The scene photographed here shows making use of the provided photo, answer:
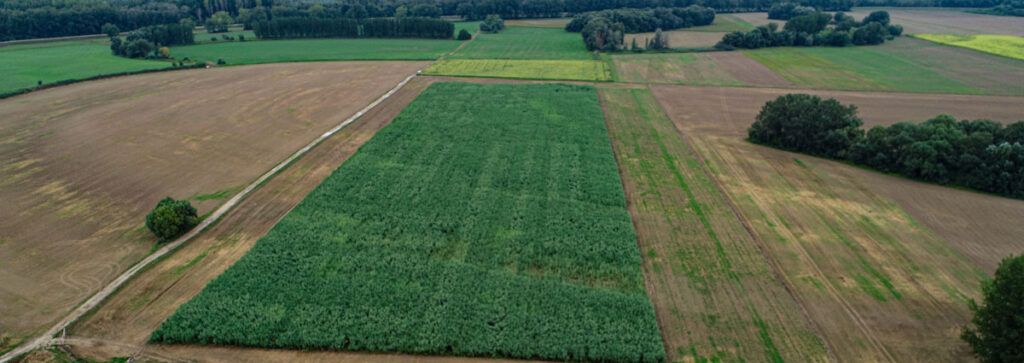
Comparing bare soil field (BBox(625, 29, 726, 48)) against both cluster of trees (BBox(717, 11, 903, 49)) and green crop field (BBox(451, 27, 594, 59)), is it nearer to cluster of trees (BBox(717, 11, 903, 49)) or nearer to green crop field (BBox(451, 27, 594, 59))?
cluster of trees (BBox(717, 11, 903, 49))

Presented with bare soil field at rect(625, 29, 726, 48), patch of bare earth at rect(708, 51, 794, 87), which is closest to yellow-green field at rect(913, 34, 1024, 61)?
bare soil field at rect(625, 29, 726, 48)

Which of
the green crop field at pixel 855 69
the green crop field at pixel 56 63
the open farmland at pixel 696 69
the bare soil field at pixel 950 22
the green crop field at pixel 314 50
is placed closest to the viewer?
the green crop field at pixel 855 69

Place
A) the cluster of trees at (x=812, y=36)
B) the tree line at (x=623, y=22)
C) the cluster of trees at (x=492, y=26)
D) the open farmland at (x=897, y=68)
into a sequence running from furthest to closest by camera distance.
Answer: the cluster of trees at (x=492, y=26)
the tree line at (x=623, y=22)
the cluster of trees at (x=812, y=36)
the open farmland at (x=897, y=68)

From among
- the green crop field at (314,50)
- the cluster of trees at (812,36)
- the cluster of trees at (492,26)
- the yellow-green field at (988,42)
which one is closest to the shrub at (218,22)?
the green crop field at (314,50)

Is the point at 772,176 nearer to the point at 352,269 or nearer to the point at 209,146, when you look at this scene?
the point at 352,269

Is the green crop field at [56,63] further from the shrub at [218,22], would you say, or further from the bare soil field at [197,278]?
the bare soil field at [197,278]
